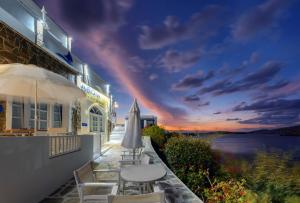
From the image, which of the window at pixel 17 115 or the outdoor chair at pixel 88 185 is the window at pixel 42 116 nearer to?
the window at pixel 17 115

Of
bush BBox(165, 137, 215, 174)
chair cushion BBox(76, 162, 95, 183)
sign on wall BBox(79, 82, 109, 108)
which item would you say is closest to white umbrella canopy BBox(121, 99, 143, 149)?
chair cushion BBox(76, 162, 95, 183)

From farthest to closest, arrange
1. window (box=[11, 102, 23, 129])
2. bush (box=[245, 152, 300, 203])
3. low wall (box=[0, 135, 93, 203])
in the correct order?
window (box=[11, 102, 23, 129]) → bush (box=[245, 152, 300, 203]) → low wall (box=[0, 135, 93, 203])

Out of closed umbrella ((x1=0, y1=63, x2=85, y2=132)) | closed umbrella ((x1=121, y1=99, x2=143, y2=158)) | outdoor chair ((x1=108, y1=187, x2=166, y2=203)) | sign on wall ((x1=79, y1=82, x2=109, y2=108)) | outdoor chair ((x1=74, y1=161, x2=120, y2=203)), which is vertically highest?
sign on wall ((x1=79, y1=82, x2=109, y2=108))

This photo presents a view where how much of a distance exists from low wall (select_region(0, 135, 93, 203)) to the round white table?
1.74 m

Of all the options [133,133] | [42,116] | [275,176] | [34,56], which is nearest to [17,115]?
[42,116]

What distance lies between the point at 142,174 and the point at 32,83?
4443 mm

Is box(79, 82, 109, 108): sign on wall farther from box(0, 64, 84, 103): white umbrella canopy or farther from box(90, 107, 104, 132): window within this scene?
box(0, 64, 84, 103): white umbrella canopy

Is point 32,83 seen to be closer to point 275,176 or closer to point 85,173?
point 85,173

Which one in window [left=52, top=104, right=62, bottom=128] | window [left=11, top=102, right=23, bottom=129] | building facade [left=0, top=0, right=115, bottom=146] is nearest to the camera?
building facade [left=0, top=0, right=115, bottom=146]

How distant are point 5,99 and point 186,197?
19.7 ft

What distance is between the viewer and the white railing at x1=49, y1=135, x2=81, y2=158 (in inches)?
230

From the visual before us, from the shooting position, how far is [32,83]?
692 centimetres

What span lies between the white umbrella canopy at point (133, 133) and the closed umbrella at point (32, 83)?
5.20 feet

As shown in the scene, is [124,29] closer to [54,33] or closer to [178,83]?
[54,33]
